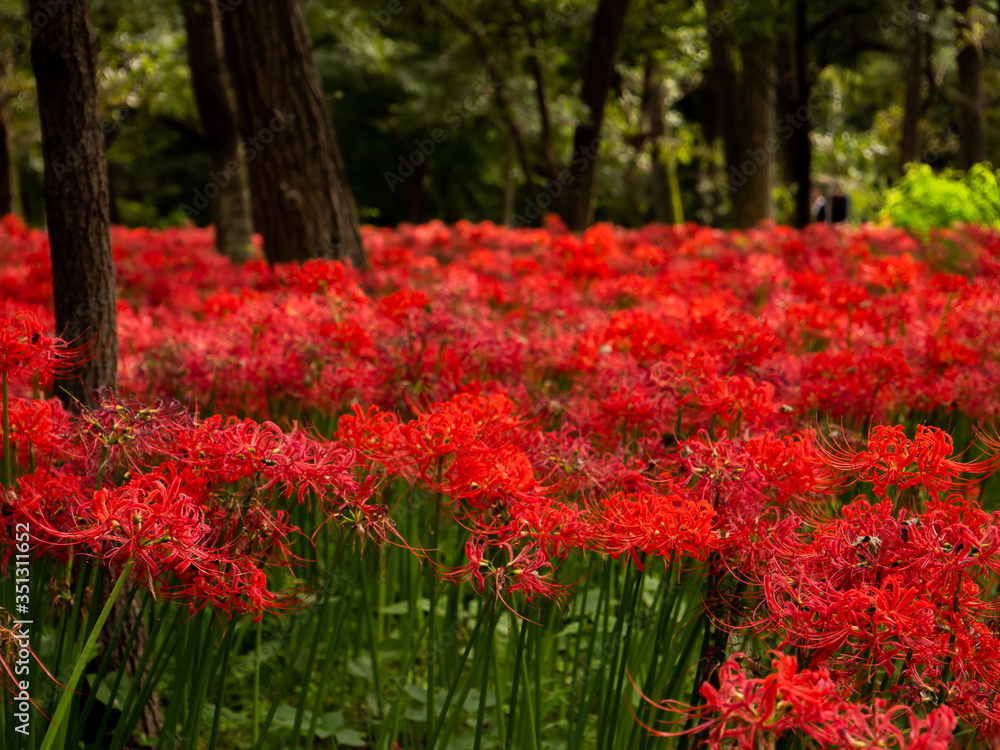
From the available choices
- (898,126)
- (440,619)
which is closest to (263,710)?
(440,619)

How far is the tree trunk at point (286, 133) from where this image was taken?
6.56 metres

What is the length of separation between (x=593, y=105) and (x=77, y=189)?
29.3 feet

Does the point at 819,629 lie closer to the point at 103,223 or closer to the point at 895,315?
the point at 103,223

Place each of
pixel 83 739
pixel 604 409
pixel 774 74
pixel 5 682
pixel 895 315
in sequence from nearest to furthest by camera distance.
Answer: pixel 5 682, pixel 83 739, pixel 604 409, pixel 895 315, pixel 774 74

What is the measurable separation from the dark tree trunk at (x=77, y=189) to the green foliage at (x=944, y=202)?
305 inches

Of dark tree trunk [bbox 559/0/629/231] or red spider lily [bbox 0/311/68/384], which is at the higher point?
dark tree trunk [bbox 559/0/629/231]

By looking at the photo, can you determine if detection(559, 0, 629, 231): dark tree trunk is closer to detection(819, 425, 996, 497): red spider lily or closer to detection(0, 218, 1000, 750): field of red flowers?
detection(0, 218, 1000, 750): field of red flowers

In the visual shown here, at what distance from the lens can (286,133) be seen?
21.8 ft

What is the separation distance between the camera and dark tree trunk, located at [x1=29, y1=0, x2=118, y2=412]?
9.27 ft

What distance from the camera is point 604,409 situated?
2.79 meters

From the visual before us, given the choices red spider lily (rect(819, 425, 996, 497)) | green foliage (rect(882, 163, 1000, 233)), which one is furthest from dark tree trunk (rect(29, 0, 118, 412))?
green foliage (rect(882, 163, 1000, 233))

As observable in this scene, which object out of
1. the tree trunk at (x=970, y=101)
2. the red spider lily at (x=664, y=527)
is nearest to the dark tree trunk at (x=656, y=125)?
the tree trunk at (x=970, y=101)

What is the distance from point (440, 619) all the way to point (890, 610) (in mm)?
2019

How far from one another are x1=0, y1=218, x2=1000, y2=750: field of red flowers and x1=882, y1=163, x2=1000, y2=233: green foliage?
4.85 m
